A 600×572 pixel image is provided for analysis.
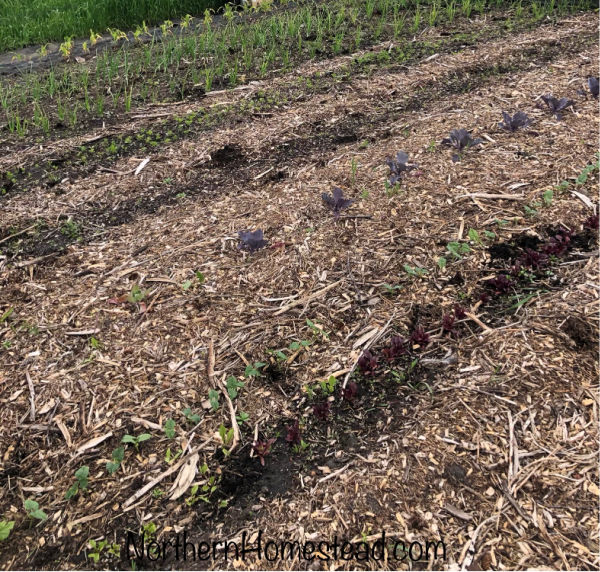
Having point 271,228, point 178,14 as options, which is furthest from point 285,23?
point 271,228

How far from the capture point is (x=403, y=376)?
7.68 feet

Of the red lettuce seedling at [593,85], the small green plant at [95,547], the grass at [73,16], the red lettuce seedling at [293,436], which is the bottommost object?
the small green plant at [95,547]

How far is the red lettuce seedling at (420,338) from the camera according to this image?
7.97 ft

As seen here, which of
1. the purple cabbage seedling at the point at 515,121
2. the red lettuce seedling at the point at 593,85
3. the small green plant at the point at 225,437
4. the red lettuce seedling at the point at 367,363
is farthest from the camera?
the red lettuce seedling at the point at 593,85

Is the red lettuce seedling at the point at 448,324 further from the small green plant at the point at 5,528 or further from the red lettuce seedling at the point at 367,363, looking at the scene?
the small green plant at the point at 5,528

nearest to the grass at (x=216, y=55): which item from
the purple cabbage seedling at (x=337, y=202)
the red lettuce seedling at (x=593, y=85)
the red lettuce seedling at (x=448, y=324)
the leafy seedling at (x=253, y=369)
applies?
the red lettuce seedling at (x=593, y=85)

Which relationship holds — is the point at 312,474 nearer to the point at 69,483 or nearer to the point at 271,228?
the point at 69,483

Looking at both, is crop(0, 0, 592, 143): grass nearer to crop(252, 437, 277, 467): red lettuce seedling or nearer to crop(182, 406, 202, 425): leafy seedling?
crop(182, 406, 202, 425): leafy seedling

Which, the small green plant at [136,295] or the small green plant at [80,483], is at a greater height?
the small green plant at [136,295]

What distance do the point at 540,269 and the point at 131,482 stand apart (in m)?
2.16

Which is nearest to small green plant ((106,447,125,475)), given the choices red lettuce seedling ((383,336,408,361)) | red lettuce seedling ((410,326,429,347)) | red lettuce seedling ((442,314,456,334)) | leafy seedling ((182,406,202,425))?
leafy seedling ((182,406,202,425))

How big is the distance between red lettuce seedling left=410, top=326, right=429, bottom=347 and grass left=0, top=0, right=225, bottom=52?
6.13 m

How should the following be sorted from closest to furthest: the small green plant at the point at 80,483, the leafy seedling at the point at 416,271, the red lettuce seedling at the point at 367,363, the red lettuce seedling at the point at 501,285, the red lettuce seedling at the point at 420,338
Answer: the small green plant at the point at 80,483 → the red lettuce seedling at the point at 367,363 → the red lettuce seedling at the point at 420,338 → the red lettuce seedling at the point at 501,285 → the leafy seedling at the point at 416,271

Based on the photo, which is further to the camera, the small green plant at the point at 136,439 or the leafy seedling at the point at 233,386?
the leafy seedling at the point at 233,386
